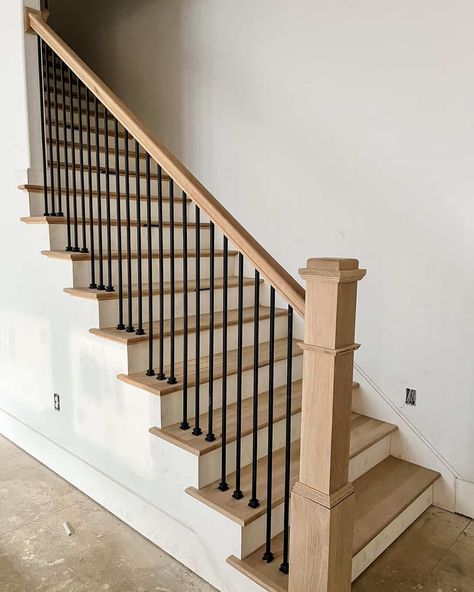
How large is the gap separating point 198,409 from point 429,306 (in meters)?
1.30

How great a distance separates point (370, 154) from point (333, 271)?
4.83ft

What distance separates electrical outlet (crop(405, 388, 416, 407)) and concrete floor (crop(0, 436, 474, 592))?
54 centimetres

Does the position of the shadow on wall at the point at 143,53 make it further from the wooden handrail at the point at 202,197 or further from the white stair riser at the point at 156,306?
the white stair riser at the point at 156,306

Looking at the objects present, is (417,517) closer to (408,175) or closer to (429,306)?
(429,306)

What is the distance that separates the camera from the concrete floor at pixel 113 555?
2.11 metres

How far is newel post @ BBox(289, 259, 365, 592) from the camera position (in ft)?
5.25

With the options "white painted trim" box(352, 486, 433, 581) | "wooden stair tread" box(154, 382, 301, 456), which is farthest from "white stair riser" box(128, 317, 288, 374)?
"white painted trim" box(352, 486, 433, 581)

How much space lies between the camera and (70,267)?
105 inches

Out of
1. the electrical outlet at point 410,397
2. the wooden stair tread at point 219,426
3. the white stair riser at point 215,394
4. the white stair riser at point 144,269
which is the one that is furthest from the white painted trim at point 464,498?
the white stair riser at point 144,269

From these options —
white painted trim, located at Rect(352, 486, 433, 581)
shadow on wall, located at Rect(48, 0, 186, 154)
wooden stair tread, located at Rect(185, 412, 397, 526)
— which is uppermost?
shadow on wall, located at Rect(48, 0, 186, 154)

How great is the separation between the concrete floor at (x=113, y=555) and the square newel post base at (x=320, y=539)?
1.54ft

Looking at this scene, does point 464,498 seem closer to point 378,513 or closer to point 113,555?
point 378,513

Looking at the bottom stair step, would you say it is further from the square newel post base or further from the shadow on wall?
the shadow on wall

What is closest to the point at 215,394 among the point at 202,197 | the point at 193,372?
the point at 193,372
